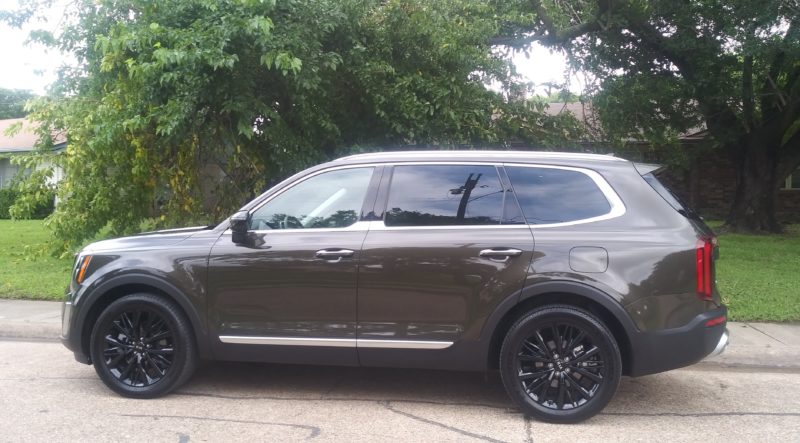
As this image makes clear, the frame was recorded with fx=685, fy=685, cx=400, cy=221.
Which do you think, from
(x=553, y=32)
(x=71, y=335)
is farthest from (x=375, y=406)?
(x=553, y=32)

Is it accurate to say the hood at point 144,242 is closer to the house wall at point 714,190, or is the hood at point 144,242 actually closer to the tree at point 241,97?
the tree at point 241,97

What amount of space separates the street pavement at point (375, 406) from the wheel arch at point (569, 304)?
1.72ft

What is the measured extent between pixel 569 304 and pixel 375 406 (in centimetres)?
166

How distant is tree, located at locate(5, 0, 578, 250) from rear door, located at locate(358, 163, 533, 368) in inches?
109

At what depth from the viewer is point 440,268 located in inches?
189

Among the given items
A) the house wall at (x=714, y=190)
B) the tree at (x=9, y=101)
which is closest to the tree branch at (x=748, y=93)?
the house wall at (x=714, y=190)

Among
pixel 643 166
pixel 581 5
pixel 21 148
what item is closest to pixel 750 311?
pixel 643 166

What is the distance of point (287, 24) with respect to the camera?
767 cm

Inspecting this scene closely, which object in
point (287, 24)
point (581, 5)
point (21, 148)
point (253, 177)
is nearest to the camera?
point (287, 24)

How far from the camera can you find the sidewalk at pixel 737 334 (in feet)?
21.2

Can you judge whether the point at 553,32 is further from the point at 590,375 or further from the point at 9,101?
the point at 9,101

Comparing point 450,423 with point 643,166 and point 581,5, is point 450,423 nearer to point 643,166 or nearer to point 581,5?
point 643,166

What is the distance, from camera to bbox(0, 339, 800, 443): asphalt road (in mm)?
4609

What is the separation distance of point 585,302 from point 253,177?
5.93 metres
